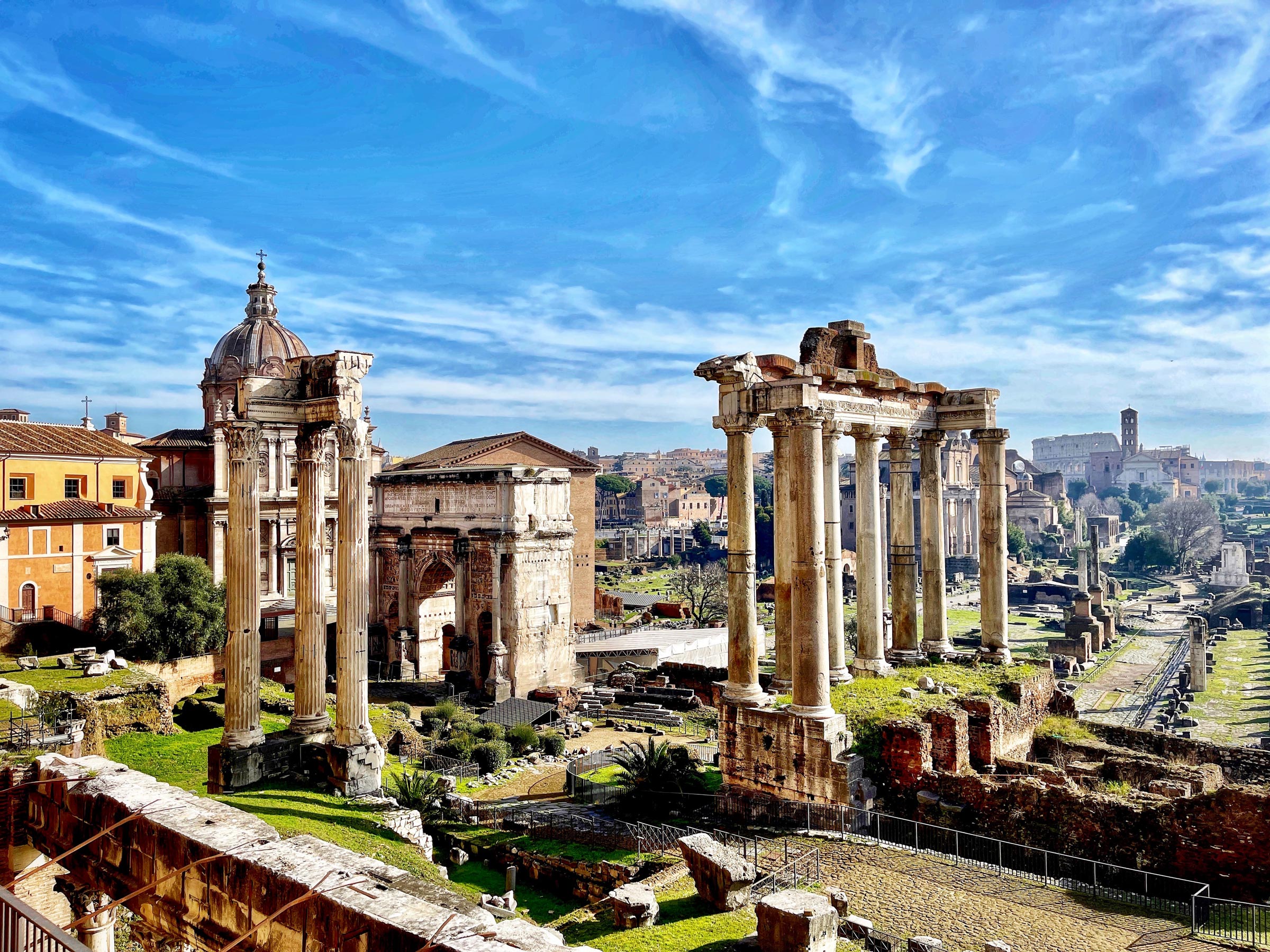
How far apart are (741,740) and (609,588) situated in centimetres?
6483

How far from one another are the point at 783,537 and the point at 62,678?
67.6 feet

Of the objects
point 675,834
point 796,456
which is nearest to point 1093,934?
point 675,834

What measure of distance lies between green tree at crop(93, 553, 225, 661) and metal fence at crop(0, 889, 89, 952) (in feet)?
87.7

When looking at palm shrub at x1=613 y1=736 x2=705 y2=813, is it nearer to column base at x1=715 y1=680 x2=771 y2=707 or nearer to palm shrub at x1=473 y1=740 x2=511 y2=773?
column base at x1=715 y1=680 x2=771 y2=707

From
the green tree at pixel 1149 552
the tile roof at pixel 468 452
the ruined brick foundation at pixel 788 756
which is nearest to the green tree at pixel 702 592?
the tile roof at pixel 468 452

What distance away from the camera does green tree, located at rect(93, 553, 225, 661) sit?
29.5 meters

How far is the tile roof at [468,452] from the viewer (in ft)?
149

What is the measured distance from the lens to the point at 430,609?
38875 mm

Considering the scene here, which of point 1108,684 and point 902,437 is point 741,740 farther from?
point 1108,684

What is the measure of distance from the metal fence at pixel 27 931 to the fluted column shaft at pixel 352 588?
28.5ft

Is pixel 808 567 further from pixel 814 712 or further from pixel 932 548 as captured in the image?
pixel 932 548

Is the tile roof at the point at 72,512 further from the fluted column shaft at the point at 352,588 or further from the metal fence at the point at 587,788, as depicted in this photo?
the metal fence at the point at 587,788

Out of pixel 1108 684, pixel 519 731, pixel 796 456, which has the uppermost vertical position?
pixel 796 456

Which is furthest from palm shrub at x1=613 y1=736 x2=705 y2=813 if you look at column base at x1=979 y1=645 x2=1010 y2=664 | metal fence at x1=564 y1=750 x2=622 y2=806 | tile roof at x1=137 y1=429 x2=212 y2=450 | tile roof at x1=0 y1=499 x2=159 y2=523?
tile roof at x1=137 y1=429 x2=212 y2=450
